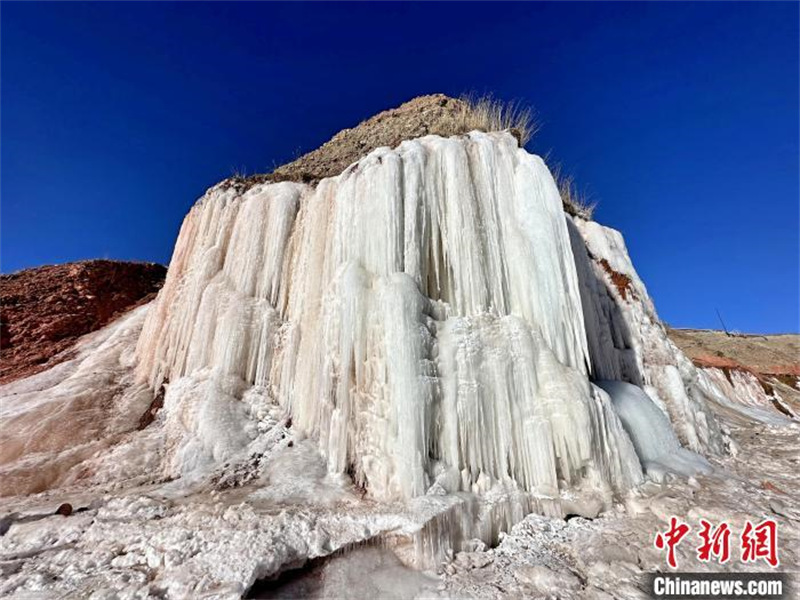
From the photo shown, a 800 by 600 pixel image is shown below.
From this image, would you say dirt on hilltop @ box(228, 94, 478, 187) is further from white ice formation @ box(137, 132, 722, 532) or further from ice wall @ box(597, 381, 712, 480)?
ice wall @ box(597, 381, 712, 480)

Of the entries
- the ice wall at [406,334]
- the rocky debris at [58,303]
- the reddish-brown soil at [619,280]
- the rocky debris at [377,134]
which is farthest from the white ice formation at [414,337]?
the rocky debris at [58,303]

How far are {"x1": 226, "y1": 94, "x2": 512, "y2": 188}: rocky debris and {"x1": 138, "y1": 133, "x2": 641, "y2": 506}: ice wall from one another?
5.33ft

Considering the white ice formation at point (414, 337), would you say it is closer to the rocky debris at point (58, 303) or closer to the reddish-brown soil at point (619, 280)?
the reddish-brown soil at point (619, 280)

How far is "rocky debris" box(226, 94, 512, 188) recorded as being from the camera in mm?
12016

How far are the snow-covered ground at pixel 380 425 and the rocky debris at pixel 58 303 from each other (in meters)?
3.74

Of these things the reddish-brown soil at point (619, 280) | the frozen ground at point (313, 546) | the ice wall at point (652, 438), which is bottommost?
the frozen ground at point (313, 546)

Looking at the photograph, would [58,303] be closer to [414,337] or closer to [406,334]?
[406,334]

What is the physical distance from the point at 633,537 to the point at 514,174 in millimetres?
7480

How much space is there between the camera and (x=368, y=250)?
337 inches

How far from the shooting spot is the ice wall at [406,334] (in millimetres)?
6789

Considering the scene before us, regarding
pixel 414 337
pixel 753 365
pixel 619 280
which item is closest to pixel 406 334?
pixel 414 337

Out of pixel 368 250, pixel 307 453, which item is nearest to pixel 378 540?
pixel 307 453

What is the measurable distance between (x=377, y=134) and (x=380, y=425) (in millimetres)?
12792

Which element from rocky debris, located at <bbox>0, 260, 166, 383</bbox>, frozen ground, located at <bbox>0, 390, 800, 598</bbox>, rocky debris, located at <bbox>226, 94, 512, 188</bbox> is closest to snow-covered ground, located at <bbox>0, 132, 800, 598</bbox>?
frozen ground, located at <bbox>0, 390, 800, 598</bbox>
